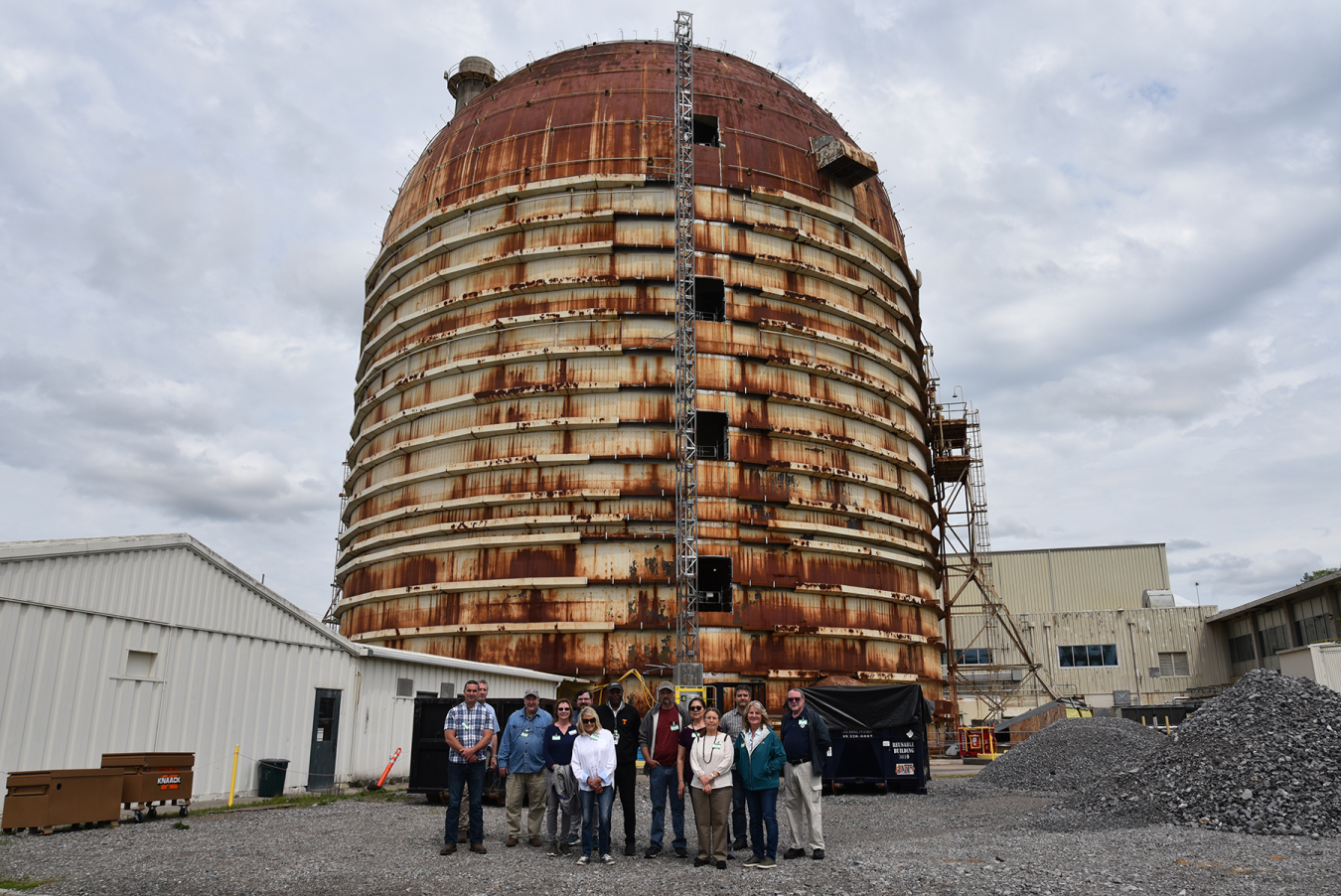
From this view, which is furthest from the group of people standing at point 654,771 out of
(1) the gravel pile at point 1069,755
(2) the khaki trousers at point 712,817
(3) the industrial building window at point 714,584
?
(3) the industrial building window at point 714,584

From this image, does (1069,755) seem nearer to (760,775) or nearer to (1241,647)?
(760,775)

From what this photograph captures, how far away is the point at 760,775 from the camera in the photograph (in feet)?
29.2

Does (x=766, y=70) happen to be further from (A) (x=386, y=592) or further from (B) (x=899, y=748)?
(B) (x=899, y=748)

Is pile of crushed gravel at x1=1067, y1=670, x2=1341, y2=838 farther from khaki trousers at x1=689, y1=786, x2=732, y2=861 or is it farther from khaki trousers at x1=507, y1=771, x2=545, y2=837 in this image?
khaki trousers at x1=507, y1=771, x2=545, y2=837

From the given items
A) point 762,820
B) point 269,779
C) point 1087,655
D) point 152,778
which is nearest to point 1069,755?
point 762,820

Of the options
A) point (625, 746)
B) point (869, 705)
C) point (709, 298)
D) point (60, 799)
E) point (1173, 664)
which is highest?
point (709, 298)

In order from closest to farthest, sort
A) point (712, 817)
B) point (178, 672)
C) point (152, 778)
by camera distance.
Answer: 1. point (712, 817)
2. point (152, 778)
3. point (178, 672)

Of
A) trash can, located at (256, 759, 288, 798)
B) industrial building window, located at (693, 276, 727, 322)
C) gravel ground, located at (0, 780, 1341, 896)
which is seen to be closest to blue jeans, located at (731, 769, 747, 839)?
gravel ground, located at (0, 780, 1341, 896)

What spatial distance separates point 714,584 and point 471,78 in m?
21.0

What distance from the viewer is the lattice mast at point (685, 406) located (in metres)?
21.3

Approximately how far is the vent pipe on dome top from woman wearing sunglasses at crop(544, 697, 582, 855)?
93.8 feet

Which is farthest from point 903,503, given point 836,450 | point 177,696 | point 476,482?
point 177,696

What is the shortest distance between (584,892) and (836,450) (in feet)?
58.1

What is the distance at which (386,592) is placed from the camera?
23922 millimetres
